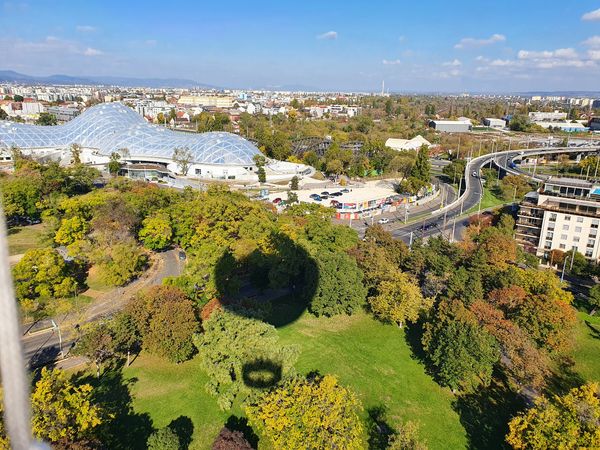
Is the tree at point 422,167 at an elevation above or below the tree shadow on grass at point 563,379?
above

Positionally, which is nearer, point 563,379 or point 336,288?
point 563,379

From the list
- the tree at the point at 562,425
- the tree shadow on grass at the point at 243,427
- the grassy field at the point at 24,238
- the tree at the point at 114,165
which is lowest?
the tree shadow on grass at the point at 243,427

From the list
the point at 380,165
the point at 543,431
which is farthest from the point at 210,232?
the point at 380,165

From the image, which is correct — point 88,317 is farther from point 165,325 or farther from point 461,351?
point 461,351

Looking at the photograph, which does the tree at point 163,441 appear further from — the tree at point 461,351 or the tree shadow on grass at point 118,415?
the tree at point 461,351

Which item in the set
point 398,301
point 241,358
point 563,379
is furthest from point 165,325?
point 563,379

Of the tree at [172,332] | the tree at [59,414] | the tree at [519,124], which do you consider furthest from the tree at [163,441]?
the tree at [519,124]

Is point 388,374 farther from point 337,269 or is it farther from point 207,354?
point 207,354
